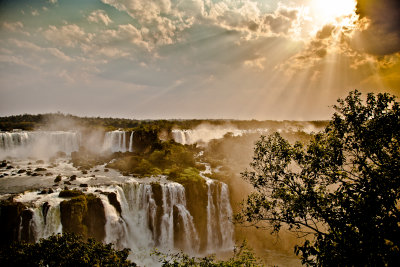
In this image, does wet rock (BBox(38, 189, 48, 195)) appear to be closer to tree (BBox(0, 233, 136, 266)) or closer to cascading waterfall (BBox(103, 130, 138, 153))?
tree (BBox(0, 233, 136, 266))

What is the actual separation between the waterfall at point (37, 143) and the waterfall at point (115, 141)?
747cm

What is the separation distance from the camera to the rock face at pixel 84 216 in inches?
829

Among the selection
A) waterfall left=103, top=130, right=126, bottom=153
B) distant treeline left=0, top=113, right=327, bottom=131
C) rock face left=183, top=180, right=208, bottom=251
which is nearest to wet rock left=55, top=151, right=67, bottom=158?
waterfall left=103, top=130, right=126, bottom=153

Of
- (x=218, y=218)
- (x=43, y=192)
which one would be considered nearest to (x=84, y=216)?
(x=43, y=192)

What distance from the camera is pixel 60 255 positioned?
11195 mm

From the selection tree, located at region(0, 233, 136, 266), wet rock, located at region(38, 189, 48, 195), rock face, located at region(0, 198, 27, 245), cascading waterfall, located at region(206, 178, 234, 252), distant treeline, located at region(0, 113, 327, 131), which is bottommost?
cascading waterfall, located at region(206, 178, 234, 252)

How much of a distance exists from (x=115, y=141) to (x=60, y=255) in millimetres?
47213

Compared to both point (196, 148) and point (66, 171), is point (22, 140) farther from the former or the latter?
point (196, 148)

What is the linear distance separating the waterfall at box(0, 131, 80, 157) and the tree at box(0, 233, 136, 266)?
4498 centimetres

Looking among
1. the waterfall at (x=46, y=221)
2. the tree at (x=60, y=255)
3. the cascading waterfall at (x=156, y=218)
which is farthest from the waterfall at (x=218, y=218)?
the tree at (x=60, y=255)

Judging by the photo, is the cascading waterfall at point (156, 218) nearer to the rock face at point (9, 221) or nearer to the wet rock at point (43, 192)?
the wet rock at point (43, 192)

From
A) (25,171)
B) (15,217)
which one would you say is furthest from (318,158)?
(25,171)

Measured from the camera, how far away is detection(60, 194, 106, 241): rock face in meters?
21.0

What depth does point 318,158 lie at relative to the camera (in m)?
8.84
